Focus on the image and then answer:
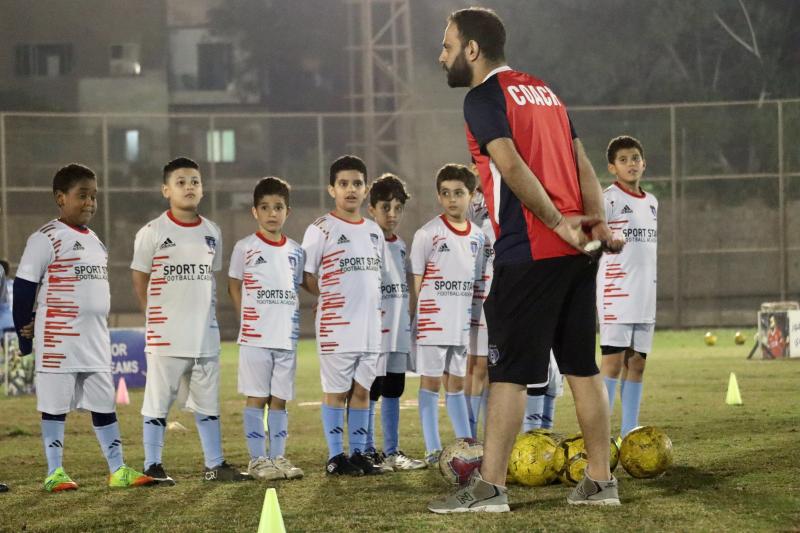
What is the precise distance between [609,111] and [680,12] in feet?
64.1

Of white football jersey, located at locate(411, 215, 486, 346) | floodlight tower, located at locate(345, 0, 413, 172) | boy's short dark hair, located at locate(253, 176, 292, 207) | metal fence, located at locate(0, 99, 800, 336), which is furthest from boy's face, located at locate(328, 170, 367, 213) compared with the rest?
floodlight tower, located at locate(345, 0, 413, 172)

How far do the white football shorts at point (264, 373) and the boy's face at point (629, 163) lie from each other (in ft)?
9.39

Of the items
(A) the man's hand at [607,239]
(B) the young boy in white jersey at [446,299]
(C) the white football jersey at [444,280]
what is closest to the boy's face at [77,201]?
(C) the white football jersey at [444,280]

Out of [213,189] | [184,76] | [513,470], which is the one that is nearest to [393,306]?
[513,470]

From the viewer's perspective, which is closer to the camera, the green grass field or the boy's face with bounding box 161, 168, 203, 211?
the green grass field

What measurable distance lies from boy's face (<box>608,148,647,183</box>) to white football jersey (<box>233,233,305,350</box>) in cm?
251

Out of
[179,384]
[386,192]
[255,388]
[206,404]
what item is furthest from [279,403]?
[386,192]

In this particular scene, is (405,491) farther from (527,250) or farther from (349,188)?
(349,188)

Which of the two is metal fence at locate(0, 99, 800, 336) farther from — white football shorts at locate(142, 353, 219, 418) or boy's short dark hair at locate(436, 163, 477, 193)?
white football shorts at locate(142, 353, 219, 418)

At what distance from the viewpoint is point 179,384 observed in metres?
8.23

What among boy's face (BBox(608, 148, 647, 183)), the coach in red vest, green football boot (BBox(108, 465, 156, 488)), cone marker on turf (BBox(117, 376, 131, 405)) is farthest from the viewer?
cone marker on turf (BBox(117, 376, 131, 405))

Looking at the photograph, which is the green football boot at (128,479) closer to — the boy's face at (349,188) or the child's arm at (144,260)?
the child's arm at (144,260)

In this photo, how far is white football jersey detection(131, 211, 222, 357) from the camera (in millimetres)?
8094

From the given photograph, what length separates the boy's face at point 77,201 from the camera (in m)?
8.06
